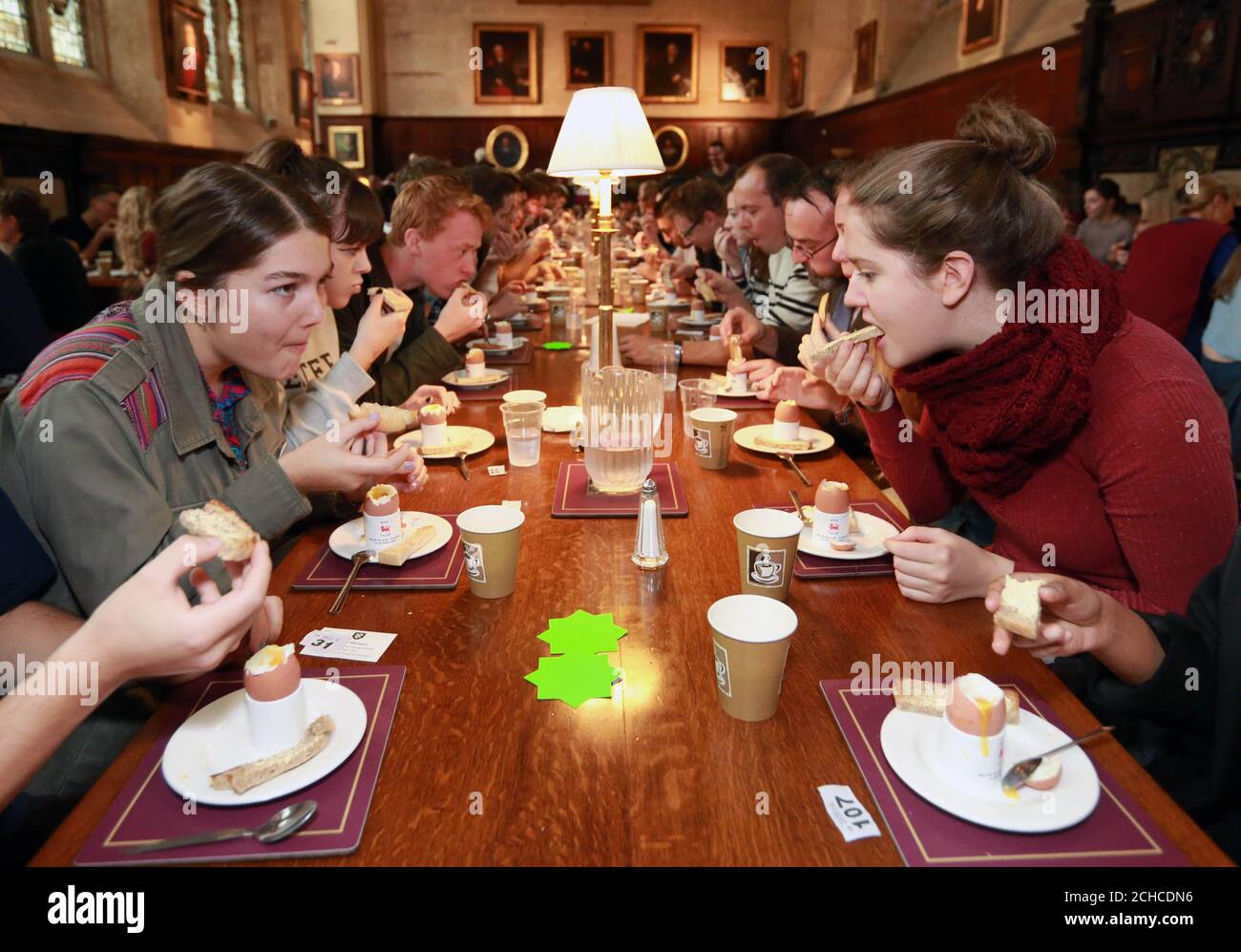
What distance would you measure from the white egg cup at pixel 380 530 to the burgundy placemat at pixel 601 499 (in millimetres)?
350

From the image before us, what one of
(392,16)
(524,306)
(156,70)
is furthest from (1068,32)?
(392,16)

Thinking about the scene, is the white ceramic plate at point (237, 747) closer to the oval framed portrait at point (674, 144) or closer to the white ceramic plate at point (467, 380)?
the white ceramic plate at point (467, 380)

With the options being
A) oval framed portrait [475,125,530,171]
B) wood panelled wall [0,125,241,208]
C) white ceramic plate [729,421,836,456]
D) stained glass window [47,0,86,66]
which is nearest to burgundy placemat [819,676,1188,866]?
white ceramic plate [729,421,836,456]

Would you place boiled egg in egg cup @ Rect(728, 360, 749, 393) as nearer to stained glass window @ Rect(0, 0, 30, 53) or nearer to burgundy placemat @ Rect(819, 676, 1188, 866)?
burgundy placemat @ Rect(819, 676, 1188, 866)

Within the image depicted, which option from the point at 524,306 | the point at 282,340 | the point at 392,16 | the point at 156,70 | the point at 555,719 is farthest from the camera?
the point at 392,16

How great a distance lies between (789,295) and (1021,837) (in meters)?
3.40

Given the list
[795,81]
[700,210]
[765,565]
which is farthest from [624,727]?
[795,81]

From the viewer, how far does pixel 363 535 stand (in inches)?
64.6

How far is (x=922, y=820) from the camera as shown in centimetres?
90

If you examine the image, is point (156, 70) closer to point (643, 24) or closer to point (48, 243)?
point (48, 243)

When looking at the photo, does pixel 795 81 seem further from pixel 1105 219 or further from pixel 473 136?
pixel 1105 219
